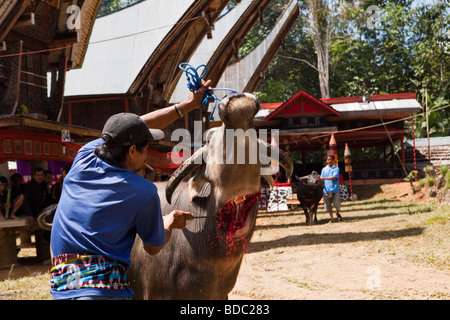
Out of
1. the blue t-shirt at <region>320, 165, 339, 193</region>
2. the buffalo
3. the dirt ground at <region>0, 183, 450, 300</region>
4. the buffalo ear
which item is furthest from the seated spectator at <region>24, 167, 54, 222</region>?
the blue t-shirt at <region>320, 165, 339, 193</region>

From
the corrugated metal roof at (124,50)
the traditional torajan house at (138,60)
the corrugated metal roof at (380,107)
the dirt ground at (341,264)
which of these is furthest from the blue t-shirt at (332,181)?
the corrugated metal roof at (380,107)

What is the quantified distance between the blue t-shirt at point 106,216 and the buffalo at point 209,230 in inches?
25.7

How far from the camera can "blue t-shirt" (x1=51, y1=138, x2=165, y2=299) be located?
2.46 metres

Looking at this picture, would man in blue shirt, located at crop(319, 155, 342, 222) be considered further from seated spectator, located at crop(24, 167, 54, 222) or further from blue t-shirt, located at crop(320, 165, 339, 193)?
seated spectator, located at crop(24, 167, 54, 222)

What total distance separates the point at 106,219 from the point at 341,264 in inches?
242

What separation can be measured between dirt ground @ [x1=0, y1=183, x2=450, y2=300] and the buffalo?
2.96m

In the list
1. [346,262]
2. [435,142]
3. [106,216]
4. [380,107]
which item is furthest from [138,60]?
[435,142]

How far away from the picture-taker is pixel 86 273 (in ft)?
8.00

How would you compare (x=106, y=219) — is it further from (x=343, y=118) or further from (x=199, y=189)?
(x=343, y=118)

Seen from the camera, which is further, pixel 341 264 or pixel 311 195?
pixel 311 195

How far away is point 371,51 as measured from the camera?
33.0 m

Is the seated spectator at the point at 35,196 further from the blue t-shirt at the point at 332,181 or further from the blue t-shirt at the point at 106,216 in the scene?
the blue t-shirt at the point at 332,181

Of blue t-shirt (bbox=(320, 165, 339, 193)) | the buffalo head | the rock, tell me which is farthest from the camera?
the rock

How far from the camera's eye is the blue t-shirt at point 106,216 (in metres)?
2.46
